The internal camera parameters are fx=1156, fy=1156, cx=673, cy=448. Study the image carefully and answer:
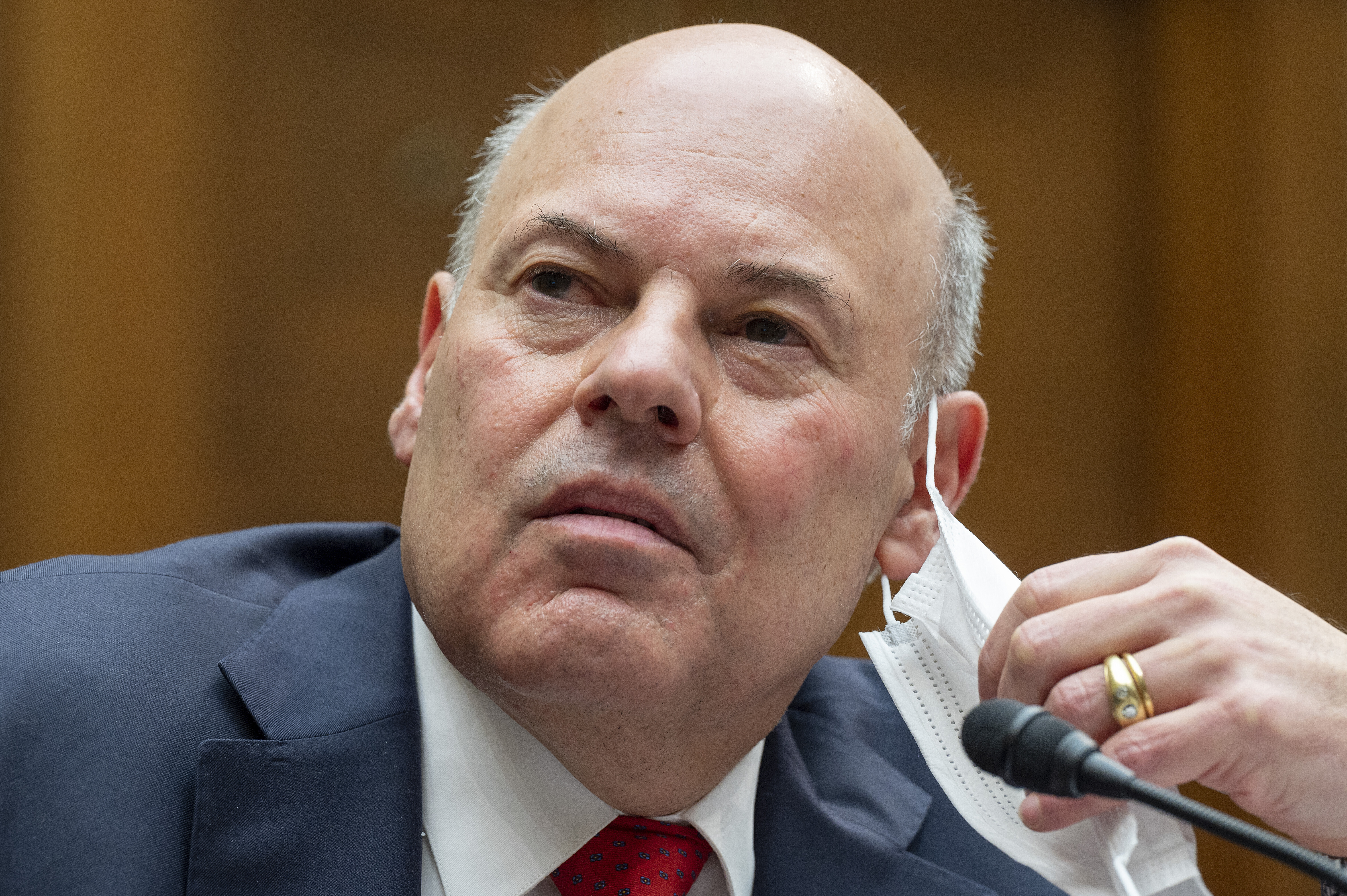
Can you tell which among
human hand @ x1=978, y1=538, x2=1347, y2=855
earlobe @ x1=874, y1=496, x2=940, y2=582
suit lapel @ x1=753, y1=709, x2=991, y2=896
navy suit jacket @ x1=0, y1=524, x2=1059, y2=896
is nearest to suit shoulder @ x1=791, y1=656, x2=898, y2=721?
suit lapel @ x1=753, y1=709, x2=991, y2=896

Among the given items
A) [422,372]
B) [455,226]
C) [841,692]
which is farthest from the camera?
[455,226]

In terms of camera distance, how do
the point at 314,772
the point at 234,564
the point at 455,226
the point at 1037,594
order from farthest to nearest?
the point at 455,226 < the point at 234,564 < the point at 314,772 < the point at 1037,594

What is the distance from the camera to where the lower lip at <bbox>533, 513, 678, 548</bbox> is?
1.34 m

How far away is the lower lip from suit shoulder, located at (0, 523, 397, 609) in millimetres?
607

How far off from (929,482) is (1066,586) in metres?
0.26

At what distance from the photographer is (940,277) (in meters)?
1.85

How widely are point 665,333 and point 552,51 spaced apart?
2215mm

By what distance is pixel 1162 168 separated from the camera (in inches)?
150

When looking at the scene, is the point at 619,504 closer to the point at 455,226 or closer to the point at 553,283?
the point at 553,283

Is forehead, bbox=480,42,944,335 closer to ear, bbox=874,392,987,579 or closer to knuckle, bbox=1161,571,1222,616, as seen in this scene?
ear, bbox=874,392,987,579

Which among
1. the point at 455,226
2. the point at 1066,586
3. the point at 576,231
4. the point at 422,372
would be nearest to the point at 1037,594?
the point at 1066,586

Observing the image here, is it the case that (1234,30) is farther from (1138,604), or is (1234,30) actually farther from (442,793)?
(442,793)

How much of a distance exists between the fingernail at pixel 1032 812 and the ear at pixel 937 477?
47 cm

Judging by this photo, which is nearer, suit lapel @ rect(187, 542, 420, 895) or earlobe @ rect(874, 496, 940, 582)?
suit lapel @ rect(187, 542, 420, 895)
